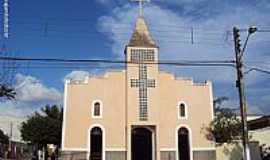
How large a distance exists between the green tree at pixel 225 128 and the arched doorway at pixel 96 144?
10.1m

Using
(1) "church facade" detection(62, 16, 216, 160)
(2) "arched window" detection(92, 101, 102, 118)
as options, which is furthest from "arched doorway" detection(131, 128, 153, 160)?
(2) "arched window" detection(92, 101, 102, 118)

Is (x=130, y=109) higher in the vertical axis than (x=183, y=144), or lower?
higher

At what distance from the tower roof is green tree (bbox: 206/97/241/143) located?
9.40m

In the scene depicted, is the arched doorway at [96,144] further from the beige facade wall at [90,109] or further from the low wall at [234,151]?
the low wall at [234,151]

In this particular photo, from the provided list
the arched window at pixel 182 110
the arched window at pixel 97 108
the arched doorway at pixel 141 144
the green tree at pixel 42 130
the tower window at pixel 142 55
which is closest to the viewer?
the arched window at pixel 97 108

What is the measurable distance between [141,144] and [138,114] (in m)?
4.08

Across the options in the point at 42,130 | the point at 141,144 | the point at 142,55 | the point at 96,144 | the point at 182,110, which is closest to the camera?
the point at 96,144

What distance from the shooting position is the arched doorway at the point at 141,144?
41156mm

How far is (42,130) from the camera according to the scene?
54.0 metres

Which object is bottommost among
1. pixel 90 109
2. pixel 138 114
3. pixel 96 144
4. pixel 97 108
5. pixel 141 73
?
pixel 96 144

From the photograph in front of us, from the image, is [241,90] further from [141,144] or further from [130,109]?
[141,144]

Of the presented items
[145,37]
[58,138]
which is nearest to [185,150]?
[145,37]

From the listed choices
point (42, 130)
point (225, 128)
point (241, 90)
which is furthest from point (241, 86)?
point (42, 130)

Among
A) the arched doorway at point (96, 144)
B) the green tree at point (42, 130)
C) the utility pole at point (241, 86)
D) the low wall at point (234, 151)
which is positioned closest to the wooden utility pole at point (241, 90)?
the utility pole at point (241, 86)
